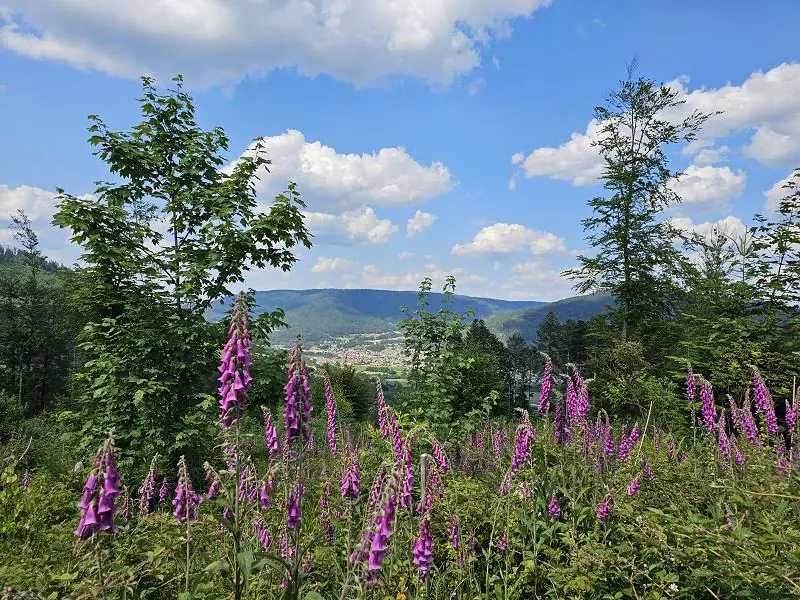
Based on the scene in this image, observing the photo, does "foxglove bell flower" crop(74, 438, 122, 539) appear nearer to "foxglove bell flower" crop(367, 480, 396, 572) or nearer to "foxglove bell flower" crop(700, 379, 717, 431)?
"foxglove bell flower" crop(367, 480, 396, 572)

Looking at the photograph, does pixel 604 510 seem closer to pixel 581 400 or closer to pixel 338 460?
pixel 581 400

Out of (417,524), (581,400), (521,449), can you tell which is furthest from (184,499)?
(581,400)

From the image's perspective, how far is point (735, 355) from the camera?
38.7 ft

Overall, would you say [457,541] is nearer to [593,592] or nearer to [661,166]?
[593,592]

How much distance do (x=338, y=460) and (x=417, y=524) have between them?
2187 millimetres

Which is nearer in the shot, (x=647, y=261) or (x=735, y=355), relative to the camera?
(x=735, y=355)

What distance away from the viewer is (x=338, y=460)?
588cm

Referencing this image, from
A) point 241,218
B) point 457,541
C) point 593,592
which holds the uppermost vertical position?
point 241,218

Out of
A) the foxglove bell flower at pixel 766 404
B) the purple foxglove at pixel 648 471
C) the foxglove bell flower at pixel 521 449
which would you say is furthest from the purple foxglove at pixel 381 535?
the foxglove bell flower at pixel 766 404

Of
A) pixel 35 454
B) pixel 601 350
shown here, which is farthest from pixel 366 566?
pixel 601 350

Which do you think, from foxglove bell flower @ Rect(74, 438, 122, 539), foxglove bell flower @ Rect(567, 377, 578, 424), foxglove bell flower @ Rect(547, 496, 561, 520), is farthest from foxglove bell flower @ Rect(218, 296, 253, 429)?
foxglove bell flower @ Rect(567, 377, 578, 424)

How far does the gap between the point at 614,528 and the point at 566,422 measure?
4.26 feet

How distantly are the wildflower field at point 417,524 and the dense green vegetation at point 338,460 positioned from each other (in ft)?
0.10

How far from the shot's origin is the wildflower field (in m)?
2.65
